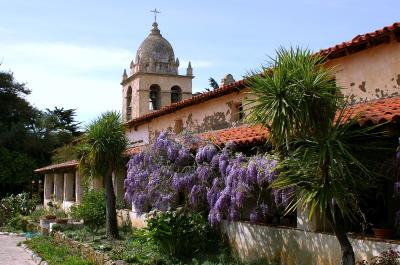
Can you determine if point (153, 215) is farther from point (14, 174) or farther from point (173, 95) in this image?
point (14, 174)

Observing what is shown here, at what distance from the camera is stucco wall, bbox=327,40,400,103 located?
1038 centimetres

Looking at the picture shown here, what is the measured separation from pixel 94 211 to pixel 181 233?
6691 millimetres

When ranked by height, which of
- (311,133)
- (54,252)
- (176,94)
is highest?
(176,94)

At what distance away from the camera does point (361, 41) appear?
1070cm

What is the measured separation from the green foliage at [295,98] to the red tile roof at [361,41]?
11.0 ft

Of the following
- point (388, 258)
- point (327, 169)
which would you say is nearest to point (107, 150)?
point (327, 169)

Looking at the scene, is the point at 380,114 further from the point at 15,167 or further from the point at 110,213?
the point at 15,167

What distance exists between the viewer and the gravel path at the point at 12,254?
47.2 ft

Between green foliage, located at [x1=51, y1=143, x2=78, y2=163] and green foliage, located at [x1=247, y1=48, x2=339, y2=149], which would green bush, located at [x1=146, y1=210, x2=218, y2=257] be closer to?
green foliage, located at [x1=247, y1=48, x2=339, y2=149]

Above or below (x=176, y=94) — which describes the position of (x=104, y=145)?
below

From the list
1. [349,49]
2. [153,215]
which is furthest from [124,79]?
[349,49]

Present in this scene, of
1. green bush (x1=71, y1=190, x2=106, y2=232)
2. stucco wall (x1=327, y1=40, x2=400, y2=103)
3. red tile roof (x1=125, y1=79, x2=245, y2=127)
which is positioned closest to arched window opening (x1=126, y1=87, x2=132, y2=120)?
red tile roof (x1=125, y1=79, x2=245, y2=127)

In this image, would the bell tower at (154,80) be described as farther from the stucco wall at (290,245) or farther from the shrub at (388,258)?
the shrub at (388,258)

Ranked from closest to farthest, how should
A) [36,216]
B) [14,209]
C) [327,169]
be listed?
[327,169] → [36,216] → [14,209]
